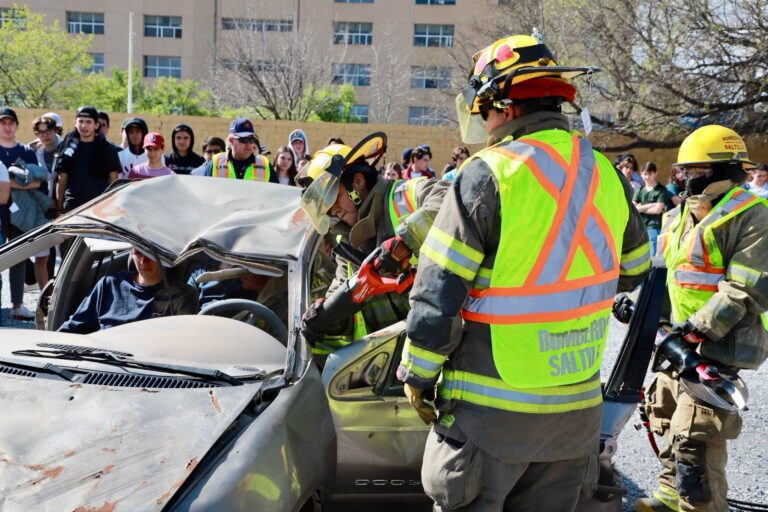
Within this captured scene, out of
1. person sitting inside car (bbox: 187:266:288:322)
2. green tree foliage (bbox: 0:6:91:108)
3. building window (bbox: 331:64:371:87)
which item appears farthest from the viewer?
building window (bbox: 331:64:371:87)

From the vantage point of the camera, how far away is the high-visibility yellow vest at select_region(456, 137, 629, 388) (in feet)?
7.07

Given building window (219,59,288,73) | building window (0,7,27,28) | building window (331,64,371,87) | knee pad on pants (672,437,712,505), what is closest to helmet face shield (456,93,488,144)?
knee pad on pants (672,437,712,505)

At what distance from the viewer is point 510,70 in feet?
7.45

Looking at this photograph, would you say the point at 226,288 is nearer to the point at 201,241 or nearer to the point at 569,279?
the point at 201,241

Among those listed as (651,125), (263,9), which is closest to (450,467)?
(651,125)

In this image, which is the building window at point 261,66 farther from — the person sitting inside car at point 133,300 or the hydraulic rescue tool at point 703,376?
the hydraulic rescue tool at point 703,376

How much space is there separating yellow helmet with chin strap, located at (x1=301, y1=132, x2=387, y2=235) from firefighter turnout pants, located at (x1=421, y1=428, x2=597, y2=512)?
1.34 metres

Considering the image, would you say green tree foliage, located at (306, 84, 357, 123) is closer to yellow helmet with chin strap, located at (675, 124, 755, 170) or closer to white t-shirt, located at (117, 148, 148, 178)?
white t-shirt, located at (117, 148, 148, 178)

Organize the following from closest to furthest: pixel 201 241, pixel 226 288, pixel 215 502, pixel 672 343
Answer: pixel 215 502
pixel 201 241
pixel 672 343
pixel 226 288

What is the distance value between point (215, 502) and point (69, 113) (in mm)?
22469

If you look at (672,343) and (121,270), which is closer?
(672,343)

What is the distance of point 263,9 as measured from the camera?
125 ft

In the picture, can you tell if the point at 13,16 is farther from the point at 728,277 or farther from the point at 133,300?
the point at 728,277

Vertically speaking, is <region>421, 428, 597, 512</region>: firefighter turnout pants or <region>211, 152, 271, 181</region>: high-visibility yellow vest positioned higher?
<region>211, 152, 271, 181</region>: high-visibility yellow vest
